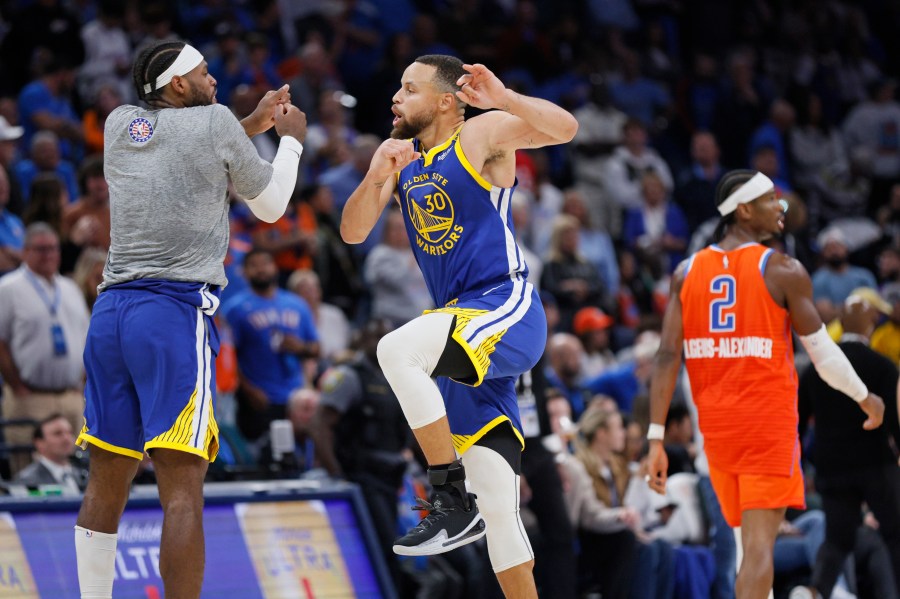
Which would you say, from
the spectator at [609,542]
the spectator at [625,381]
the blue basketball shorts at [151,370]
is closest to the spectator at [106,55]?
the spectator at [625,381]

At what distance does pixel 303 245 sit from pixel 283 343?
1555mm

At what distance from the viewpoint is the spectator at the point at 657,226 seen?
15.4m

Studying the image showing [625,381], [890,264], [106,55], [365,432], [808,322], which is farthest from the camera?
[890,264]

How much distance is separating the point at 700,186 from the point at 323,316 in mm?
5644

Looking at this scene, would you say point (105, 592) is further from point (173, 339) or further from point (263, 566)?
point (263, 566)

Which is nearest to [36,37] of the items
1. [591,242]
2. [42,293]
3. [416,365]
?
[42,293]

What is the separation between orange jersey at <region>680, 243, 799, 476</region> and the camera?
22.9 feet

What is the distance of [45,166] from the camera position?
11.4 m

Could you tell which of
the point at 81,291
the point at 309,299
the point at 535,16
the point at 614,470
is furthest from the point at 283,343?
the point at 535,16

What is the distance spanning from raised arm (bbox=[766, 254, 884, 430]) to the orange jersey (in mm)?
64

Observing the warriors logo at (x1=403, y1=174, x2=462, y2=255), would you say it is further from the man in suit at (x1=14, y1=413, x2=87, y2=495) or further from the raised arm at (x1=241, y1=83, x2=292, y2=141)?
the man in suit at (x1=14, y1=413, x2=87, y2=495)

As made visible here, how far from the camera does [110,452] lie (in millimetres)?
5582

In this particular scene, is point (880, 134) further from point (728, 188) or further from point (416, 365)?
point (416, 365)

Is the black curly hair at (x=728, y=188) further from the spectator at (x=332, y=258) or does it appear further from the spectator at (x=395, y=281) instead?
the spectator at (x=332, y=258)
